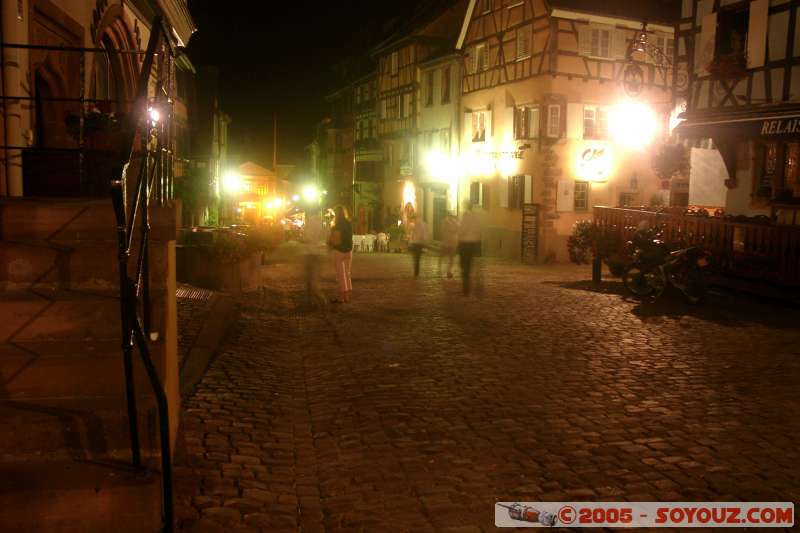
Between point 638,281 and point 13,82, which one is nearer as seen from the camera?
point 13,82

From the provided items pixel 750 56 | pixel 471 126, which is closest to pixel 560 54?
pixel 471 126

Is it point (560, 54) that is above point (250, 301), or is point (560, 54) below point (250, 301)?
above

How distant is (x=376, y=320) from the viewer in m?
12.3

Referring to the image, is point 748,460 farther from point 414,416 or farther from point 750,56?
point 750,56

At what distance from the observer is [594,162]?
28.9m

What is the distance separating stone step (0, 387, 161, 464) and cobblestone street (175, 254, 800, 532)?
2.27 ft

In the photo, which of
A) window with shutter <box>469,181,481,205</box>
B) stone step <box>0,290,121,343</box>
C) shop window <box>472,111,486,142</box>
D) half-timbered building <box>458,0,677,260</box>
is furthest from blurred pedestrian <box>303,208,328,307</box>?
shop window <box>472,111,486,142</box>

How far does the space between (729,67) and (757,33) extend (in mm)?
1042

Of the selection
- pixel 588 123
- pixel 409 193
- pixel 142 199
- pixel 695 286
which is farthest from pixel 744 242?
pixel 409 193

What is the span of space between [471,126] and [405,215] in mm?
9778

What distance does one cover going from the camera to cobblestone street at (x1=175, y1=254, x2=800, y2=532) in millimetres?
5043

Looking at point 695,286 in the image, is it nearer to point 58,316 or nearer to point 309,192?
point 58,316

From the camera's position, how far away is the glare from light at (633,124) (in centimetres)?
2888

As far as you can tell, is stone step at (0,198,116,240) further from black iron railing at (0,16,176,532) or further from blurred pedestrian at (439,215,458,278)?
blurred pedestrian at (439,215,458,278)
